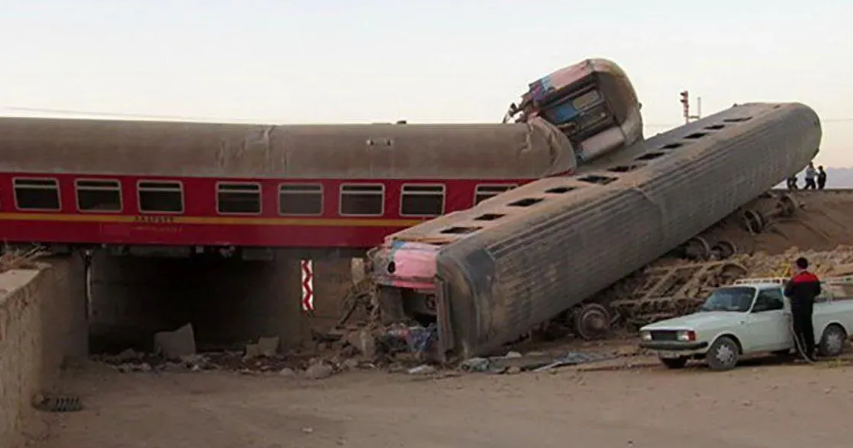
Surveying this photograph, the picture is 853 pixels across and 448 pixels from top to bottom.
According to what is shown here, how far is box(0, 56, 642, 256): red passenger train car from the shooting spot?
2036 cm

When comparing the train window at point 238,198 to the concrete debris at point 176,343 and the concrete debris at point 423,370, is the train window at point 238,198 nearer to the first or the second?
the concrete debris at point 176,343

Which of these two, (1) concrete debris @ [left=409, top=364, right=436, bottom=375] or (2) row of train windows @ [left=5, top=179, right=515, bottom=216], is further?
(2) row of train windows @ [left=5, top=179, right=515, bottom=216]

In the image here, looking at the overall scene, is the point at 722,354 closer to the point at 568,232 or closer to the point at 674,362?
the point at 674,362

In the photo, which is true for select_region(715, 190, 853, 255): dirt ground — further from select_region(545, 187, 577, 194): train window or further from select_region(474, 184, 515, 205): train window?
select_region(474, 184, 515, 205): train window

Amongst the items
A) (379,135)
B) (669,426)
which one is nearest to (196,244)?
(379,135)

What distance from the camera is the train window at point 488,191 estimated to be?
2066 cm

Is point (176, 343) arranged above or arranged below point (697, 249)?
below

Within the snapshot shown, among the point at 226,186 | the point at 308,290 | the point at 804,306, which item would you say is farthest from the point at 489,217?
the point at 308,290

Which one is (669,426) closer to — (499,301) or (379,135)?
(499,301)

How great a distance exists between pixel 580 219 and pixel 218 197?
706cm

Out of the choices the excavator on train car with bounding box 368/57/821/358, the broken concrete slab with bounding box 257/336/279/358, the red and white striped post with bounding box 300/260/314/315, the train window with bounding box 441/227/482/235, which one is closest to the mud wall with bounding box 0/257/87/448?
the broken concrete slab with bounding box 257/336/279/358

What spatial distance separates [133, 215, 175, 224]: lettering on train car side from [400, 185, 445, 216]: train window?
14.7 feet

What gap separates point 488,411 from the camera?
11359 mm

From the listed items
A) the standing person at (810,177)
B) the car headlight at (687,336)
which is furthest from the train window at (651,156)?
Answer: the standing person at (810,177)
